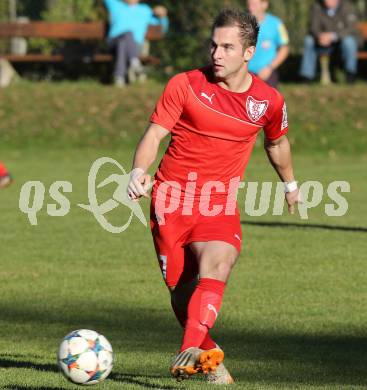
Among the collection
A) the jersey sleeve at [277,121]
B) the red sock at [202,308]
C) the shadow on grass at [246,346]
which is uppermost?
the jersey sleeve at [277,121]

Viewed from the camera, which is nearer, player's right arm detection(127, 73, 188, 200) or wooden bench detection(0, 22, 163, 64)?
player's right arm detection(127, 73, 188, 200)

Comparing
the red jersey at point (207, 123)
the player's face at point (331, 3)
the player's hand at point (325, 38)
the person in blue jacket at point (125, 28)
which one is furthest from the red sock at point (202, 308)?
the person in blue jacket at point (125, 28)

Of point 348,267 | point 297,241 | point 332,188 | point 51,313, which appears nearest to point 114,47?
point 332,188

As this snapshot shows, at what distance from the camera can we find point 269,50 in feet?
57.1

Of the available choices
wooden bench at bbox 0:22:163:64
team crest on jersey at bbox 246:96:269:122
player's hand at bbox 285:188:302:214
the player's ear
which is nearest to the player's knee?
player's hand at bbox 285:188:302:214

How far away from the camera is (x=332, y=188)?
1712cm

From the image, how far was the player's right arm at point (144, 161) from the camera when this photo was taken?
20.5 feet

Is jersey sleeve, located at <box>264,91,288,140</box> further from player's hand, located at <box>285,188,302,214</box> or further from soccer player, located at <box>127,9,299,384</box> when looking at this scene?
player's hand, located at <box>285,188,302,214</box>

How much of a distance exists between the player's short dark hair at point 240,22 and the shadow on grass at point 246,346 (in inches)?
76.5

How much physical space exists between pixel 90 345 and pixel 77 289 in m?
3.79

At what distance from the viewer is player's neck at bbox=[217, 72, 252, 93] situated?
265 inches

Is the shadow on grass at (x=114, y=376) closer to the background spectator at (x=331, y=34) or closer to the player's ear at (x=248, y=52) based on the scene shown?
the player's ear at (x=248, y=52)

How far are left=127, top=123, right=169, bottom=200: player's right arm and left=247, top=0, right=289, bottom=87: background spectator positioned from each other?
10338mm

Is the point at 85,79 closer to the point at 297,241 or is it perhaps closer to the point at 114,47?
the point at 114,47
